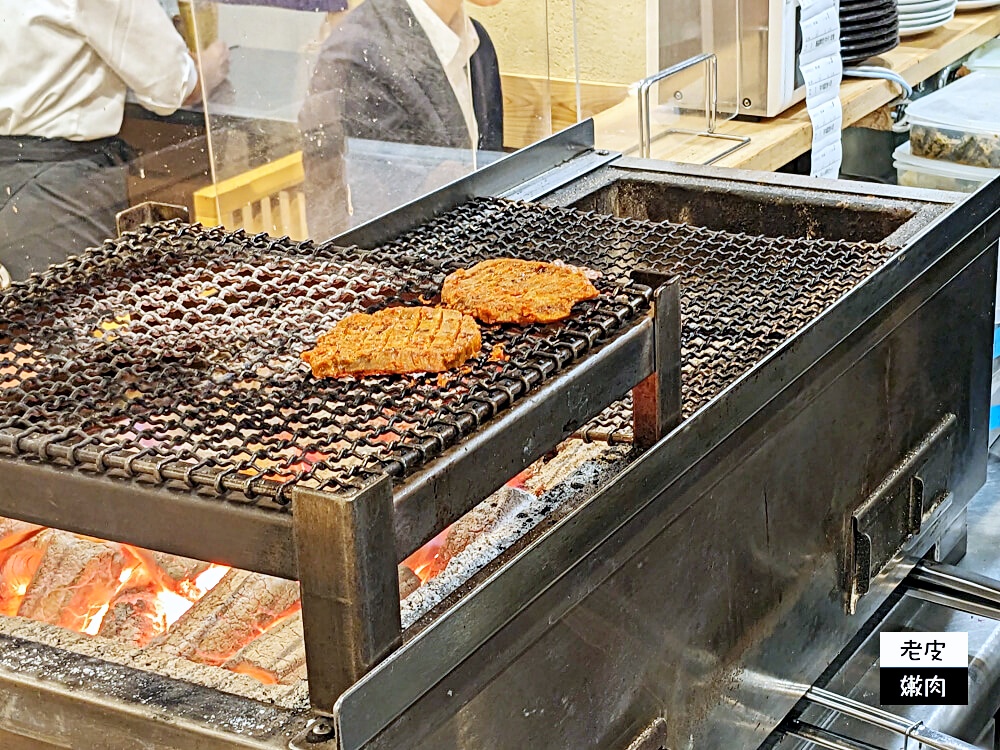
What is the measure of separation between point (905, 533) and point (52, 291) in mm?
1283

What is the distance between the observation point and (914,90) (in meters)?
4.25

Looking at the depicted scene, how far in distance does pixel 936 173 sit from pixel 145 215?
220 centimetres

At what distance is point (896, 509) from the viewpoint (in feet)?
6.19

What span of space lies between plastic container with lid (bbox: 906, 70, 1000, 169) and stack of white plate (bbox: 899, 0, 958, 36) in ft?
3.13

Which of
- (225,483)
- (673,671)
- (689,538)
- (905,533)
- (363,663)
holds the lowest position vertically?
(905,533)

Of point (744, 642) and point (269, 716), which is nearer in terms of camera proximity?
point (269, 716)

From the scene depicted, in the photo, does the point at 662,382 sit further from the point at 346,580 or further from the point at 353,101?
the point at 353,101

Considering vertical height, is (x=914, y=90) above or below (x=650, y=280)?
below

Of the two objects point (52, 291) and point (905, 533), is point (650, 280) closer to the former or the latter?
point (52, 291)

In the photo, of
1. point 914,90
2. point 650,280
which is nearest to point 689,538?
point 650,280

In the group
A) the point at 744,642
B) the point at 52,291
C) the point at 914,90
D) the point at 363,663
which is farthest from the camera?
the point at 914,90

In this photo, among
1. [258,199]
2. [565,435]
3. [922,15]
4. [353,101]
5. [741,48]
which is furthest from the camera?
[922,15]

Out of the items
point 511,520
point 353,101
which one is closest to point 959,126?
point 353,101

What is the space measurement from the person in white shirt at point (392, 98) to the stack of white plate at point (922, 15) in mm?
1839
